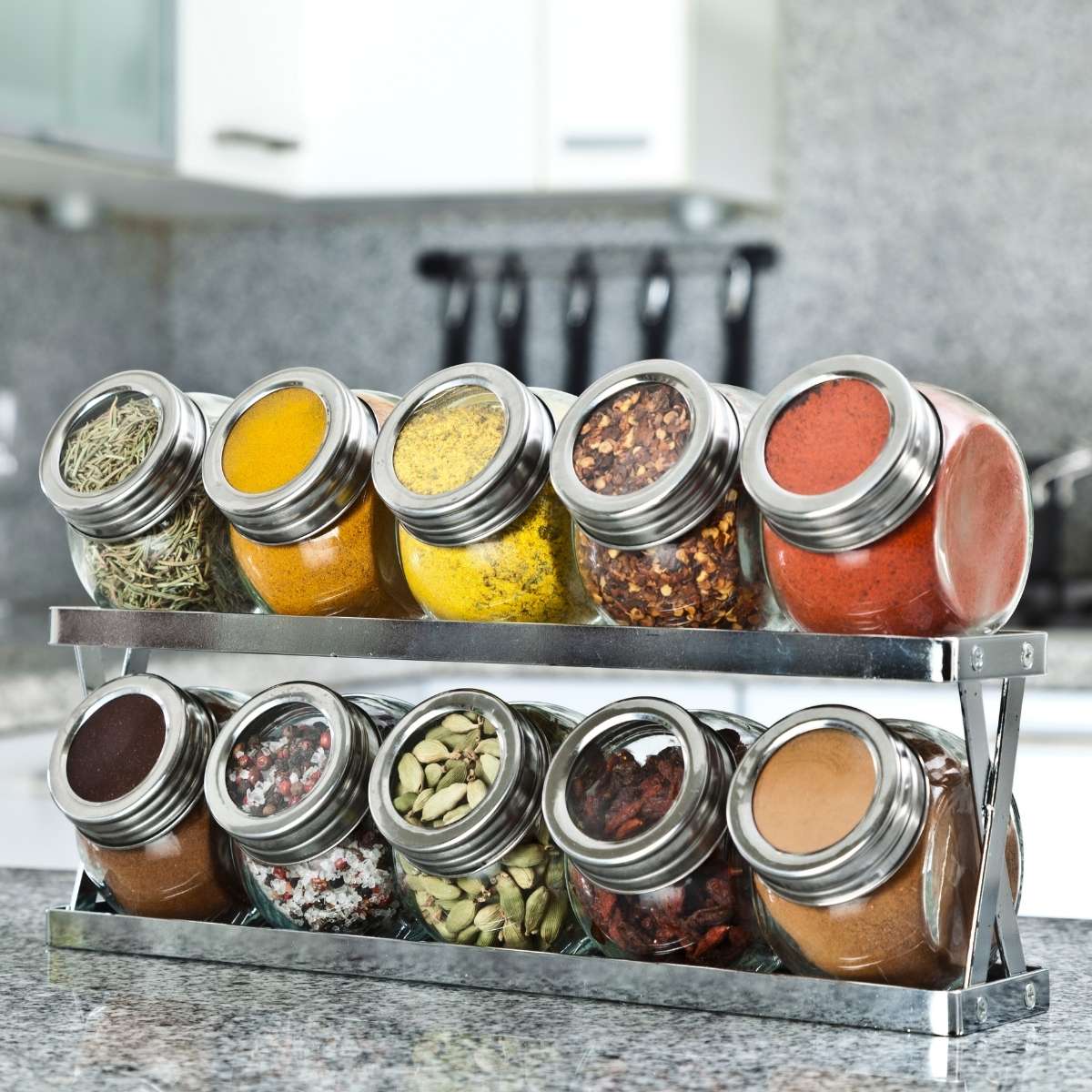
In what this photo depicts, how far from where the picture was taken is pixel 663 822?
773 millimetres

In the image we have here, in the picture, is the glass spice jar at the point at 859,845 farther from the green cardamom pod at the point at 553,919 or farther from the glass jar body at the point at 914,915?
the green cardamom pod at the point at 553,919

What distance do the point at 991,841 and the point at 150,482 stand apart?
471mm

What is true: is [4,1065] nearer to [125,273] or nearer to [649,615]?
[649,615]

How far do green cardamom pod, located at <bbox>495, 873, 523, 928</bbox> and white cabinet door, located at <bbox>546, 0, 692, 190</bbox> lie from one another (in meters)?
1.94

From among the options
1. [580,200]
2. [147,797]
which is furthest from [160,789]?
[580,200]

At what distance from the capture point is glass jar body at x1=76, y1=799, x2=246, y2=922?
0.91m

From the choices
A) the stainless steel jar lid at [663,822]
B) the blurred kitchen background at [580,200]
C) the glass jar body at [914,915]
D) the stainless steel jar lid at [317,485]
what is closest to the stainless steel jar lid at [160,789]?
the stainless steel jar lid at [317,485]

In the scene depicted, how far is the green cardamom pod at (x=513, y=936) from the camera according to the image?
0.84 m

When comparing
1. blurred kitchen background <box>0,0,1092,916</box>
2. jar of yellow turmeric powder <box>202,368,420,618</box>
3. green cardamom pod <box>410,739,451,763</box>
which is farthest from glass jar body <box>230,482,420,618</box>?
blurred kitchen background <box>0,0,1092,916</box>

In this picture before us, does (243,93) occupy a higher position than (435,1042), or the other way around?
(243,93)

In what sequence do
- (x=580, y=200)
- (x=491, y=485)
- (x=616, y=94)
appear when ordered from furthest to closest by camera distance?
(x=580, y=200) → (x=616, y=94) → (x=491, y=485)

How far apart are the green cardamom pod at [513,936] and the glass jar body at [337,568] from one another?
0.20 metres

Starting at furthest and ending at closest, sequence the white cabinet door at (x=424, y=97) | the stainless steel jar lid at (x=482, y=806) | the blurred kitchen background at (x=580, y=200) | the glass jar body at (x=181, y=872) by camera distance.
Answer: the white cabinet door at (x=424, y=97) → the blurred kitchen background at (x=580, y=200) → the glass jar body at (x=181, y=872) → the stainless steel jar lid at (x=482, y=806)

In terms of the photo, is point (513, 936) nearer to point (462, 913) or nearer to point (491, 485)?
point (462, 913)
